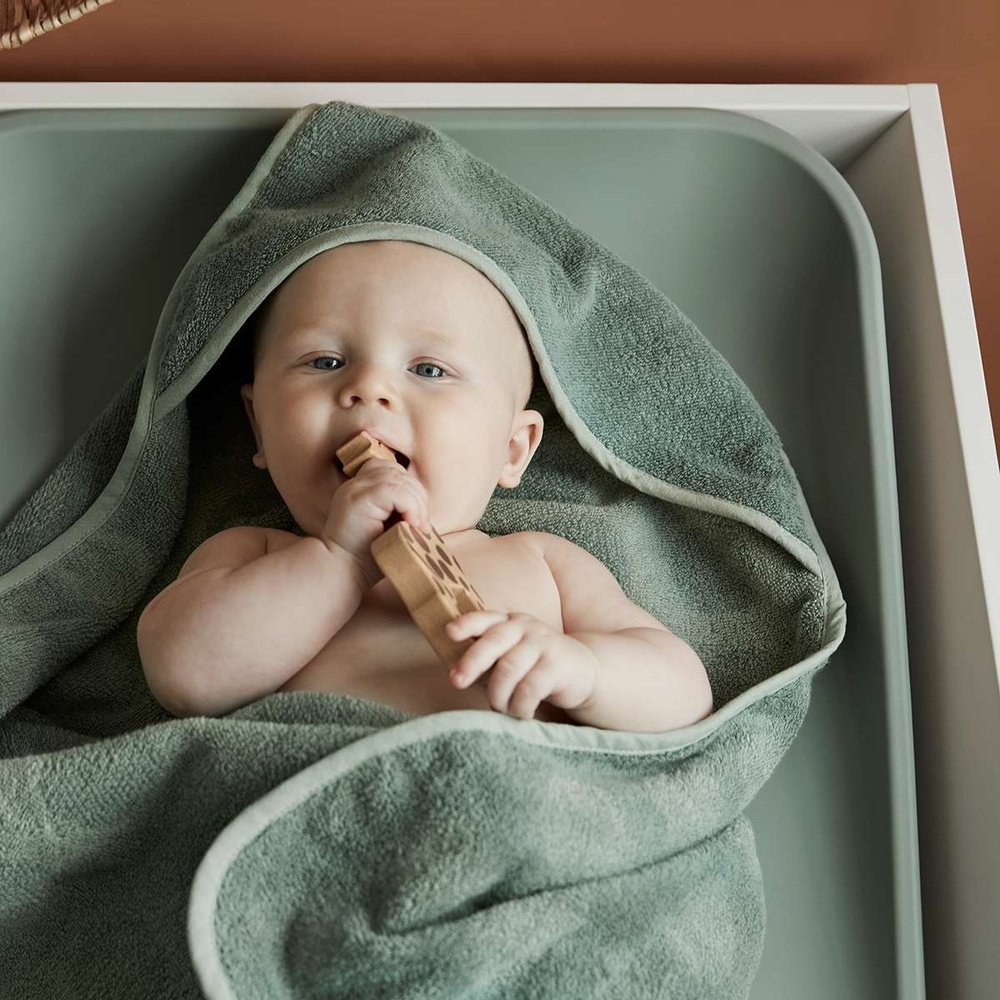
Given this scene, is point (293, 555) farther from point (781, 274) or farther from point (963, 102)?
point (963, 102)

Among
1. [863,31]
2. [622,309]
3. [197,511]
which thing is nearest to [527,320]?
[622,309]

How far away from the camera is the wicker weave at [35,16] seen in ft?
2.80

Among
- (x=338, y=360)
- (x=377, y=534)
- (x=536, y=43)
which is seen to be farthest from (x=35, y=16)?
(x=536, y=43)

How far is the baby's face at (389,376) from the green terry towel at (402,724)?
0.03 meters

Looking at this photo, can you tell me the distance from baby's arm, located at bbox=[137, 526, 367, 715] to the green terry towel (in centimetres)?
4

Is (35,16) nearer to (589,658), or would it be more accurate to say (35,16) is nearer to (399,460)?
(399,460)

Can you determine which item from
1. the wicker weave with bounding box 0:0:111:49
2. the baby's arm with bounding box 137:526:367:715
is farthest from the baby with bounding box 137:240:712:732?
the wicker weave with bounding box 0:0:111:49

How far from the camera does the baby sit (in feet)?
3.01

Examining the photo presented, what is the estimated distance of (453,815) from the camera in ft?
2.64

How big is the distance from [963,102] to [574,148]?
421mm

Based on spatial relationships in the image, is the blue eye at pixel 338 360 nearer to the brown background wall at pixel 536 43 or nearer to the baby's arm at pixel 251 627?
the baby's arm at pixel 251 627

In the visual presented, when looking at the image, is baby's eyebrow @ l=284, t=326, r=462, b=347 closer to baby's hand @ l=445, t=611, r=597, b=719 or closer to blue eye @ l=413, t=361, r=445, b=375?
blue eye @ l=413, t=361, r=445, b=375

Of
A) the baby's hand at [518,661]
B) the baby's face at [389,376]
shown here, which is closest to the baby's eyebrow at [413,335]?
the baby's face at [389,376]

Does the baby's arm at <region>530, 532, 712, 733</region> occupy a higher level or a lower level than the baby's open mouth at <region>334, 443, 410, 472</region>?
lower
